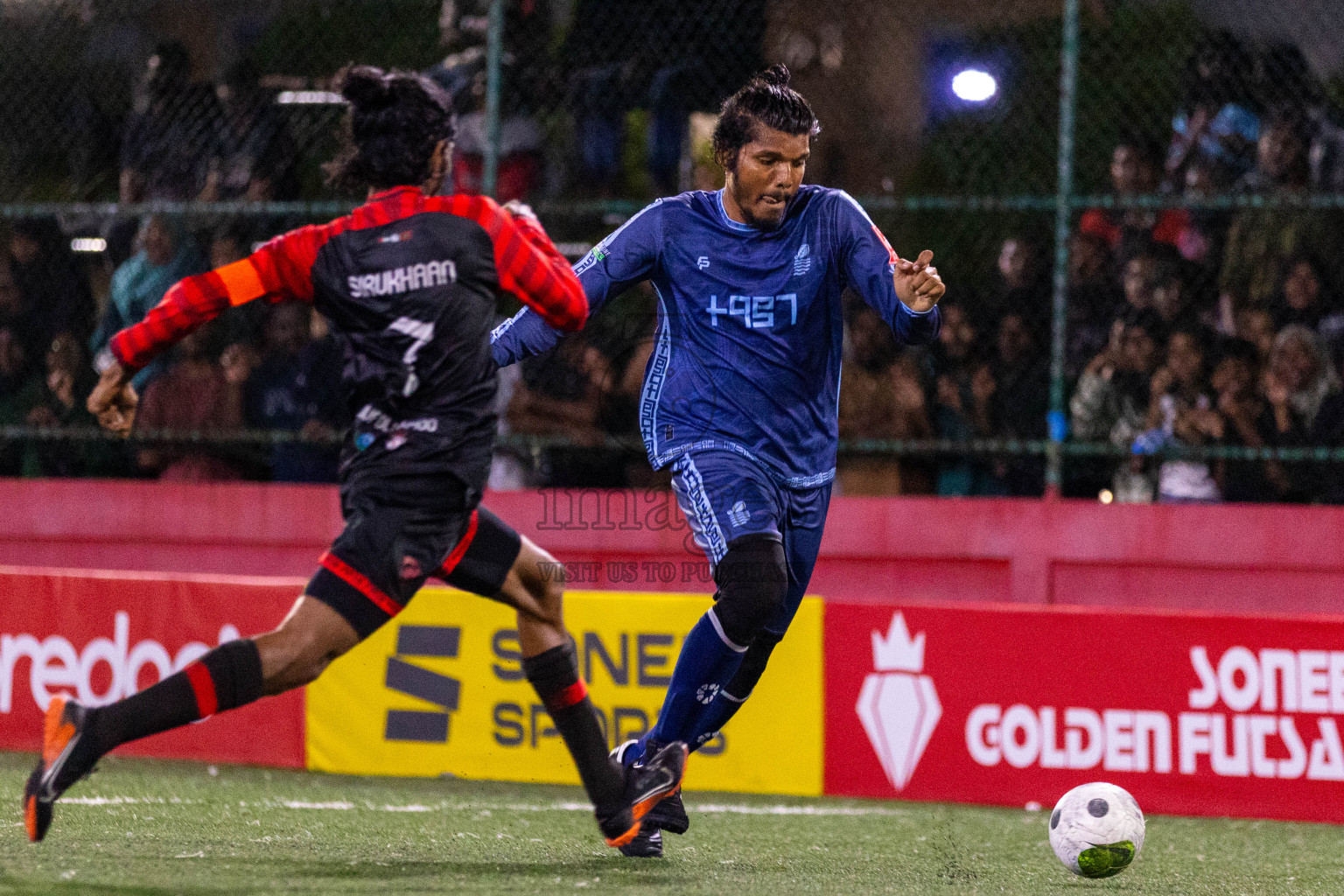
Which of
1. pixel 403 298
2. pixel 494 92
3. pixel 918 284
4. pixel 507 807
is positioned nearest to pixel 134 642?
pixel 507 807

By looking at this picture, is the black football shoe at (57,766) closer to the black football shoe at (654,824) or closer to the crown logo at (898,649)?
the black football shoe at (654,824)

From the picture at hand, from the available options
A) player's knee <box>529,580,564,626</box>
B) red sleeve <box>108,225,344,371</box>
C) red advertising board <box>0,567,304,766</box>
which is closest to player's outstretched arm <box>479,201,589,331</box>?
red sleeve <box>108,225,344,371</box>

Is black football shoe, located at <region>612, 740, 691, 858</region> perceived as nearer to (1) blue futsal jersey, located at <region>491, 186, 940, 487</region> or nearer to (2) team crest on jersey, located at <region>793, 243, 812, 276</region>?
(1) blue futsal jersey, located at <region>491, 186, 940, 487</region>

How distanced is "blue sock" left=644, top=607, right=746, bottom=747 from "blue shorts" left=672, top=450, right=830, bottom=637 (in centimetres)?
19

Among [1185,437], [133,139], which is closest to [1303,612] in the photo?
[1185,437]

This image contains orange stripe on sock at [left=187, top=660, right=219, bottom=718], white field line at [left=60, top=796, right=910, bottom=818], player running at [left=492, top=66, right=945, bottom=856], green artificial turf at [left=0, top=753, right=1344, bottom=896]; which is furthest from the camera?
white field line at [left=60, top=796, right=910, bottom=818]

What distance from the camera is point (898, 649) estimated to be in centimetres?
677

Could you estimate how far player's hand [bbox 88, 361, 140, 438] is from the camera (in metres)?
4.03

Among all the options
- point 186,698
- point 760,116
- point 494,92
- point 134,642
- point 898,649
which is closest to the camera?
point 186,698

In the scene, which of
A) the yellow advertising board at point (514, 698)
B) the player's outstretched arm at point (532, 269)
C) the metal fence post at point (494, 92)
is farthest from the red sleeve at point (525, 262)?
the metal fence post at point (494, 92)

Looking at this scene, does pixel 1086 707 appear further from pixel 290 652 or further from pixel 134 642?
pixel 134 642

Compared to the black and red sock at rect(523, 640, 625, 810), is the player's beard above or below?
above

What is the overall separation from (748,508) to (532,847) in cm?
123

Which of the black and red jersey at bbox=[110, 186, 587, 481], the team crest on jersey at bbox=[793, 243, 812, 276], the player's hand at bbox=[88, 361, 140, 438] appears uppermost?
the team crest on jersey at bbox=[793, 243, 812, 276]
